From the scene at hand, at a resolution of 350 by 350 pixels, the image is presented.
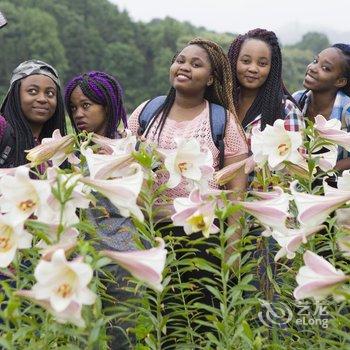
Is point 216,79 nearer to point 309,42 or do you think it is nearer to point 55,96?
point 55,96

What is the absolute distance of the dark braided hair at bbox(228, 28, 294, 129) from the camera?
3562 mm

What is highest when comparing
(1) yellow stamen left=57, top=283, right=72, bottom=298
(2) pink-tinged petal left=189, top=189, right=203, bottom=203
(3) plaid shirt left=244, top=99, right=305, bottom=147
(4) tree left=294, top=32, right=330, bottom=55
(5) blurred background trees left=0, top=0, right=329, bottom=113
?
(2) pink-tinged petal left=189, top=189, right=203, bottom=203

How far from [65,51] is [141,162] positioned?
6065 cm

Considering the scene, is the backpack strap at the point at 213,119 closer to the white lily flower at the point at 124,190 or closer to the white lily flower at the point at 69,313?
the white lily flower at the point at 124,190

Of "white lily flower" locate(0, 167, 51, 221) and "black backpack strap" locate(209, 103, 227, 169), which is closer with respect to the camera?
"white lily flower" locate(0, 167, 51, 221)

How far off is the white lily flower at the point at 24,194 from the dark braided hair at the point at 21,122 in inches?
57.0

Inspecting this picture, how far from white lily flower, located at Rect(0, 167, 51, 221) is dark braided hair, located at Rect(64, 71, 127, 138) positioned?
5.76ft

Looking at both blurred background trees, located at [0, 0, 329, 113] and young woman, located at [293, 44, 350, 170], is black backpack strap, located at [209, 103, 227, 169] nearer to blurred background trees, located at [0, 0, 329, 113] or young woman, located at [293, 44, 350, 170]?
young woman, located at [293, 44, 350, 170]

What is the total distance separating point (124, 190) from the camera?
186 centimetres

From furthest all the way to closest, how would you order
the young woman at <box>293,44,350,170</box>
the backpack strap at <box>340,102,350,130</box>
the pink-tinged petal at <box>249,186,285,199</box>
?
the young woman at <box>293,44,350,170</box>, the backpack strap at <box>340,102,350,130</box>, the pink-tinged petal at <box>249,186,285,199</box>

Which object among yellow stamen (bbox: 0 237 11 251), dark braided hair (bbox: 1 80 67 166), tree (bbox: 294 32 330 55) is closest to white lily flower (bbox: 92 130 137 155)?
yellow stamen (bbox: 0 237 11 251)

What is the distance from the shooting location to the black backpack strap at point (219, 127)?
3.18m
